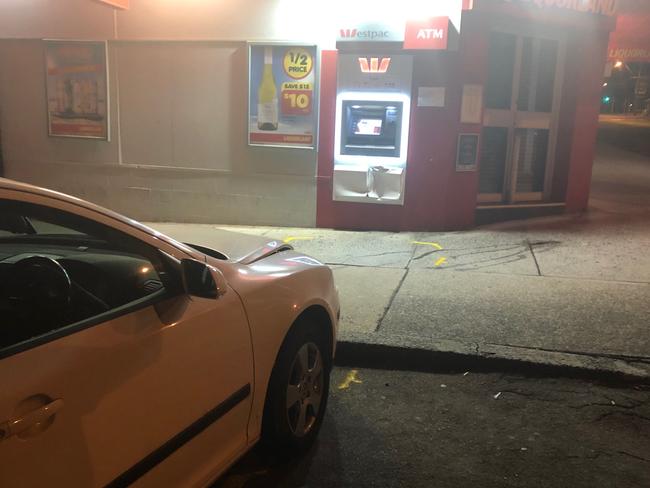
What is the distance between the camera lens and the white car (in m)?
1.90

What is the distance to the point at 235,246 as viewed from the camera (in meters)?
3.48

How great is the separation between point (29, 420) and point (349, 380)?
285 centimetres

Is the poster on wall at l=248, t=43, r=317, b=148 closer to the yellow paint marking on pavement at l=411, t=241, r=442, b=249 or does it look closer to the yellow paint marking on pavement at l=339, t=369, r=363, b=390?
the yellow paint marking on pavement at l=411, t=241, r=442, b=249

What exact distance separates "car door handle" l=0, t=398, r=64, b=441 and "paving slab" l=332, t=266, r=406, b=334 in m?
3.17

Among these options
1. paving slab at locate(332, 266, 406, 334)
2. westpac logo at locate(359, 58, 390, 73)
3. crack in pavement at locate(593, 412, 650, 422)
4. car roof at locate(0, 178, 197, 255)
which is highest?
westpac logo at locate(359, 58, 390, 73)

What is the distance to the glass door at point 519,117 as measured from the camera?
886 centimetres

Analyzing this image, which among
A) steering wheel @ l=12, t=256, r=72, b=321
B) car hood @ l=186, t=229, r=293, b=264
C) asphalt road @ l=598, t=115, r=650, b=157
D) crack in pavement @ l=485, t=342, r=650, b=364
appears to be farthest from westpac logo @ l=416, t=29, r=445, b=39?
asphalt road @ l=598, t=115, r=650, b=157

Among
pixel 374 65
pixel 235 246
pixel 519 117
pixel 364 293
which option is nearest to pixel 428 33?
pixel 374 65

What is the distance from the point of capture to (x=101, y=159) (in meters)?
9.09

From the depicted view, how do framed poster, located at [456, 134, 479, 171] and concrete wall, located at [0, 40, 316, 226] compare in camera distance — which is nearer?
framed poster, located at [456, 134, 479, 171]

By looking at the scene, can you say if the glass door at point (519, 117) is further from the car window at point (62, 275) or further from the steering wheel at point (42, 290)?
the steering wheel at point (42, 290)

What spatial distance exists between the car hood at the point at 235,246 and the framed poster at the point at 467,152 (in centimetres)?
489

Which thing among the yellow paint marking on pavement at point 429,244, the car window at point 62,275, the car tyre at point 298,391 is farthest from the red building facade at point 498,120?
the car window at point 62,275

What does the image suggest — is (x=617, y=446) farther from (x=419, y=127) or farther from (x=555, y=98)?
(x=555, y=98)
